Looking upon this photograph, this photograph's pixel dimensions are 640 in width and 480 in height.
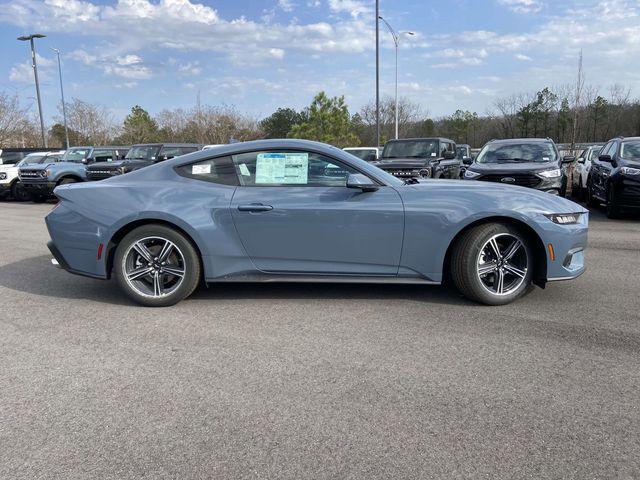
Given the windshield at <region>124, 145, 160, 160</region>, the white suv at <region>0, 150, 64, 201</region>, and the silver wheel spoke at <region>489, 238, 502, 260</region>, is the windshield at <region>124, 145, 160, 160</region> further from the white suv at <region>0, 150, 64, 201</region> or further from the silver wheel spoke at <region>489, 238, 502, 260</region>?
the silver wheel spoke at <region>489, 238, 502, 260</region>

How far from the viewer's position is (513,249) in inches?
179

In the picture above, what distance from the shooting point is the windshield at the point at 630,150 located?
33.6 feet

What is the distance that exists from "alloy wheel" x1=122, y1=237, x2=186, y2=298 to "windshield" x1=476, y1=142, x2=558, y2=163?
8.20 m

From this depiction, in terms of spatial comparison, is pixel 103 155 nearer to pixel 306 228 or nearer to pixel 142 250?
pixel 142 250

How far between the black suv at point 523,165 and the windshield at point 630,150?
3.29 feet

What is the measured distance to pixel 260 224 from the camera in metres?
4.54

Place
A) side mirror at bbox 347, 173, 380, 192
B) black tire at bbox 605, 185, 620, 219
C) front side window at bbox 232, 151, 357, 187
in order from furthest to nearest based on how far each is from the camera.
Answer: black tire at bbox 605, 185, 620, 219
front side window at bbox 232, 151, 357, 187
side mirror at bbox 347, 173, 380, 192

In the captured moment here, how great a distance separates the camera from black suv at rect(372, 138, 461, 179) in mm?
12077

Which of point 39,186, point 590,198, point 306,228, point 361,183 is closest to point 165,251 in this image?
point 306,228

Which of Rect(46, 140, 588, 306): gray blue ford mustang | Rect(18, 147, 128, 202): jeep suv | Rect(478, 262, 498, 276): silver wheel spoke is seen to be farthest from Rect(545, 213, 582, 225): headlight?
Rect(18, 147, 128, 202): jeep suv

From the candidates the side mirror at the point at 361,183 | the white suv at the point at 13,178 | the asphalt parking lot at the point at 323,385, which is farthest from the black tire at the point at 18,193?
the side mirror at the point at 361,183

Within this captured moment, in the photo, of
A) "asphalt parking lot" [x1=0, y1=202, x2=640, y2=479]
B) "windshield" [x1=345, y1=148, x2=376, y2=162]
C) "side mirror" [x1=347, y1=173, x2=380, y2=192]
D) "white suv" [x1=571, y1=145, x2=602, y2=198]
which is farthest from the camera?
"windshield" [x1=345, y1=148, x2=376, y2=162]

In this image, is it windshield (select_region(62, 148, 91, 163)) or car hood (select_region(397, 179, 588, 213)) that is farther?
windshield (select_region(62, 148, 91, 163))

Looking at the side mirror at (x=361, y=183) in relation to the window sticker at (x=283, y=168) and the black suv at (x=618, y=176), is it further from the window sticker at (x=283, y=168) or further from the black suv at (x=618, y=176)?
the black suv at (x=618, y=176)
